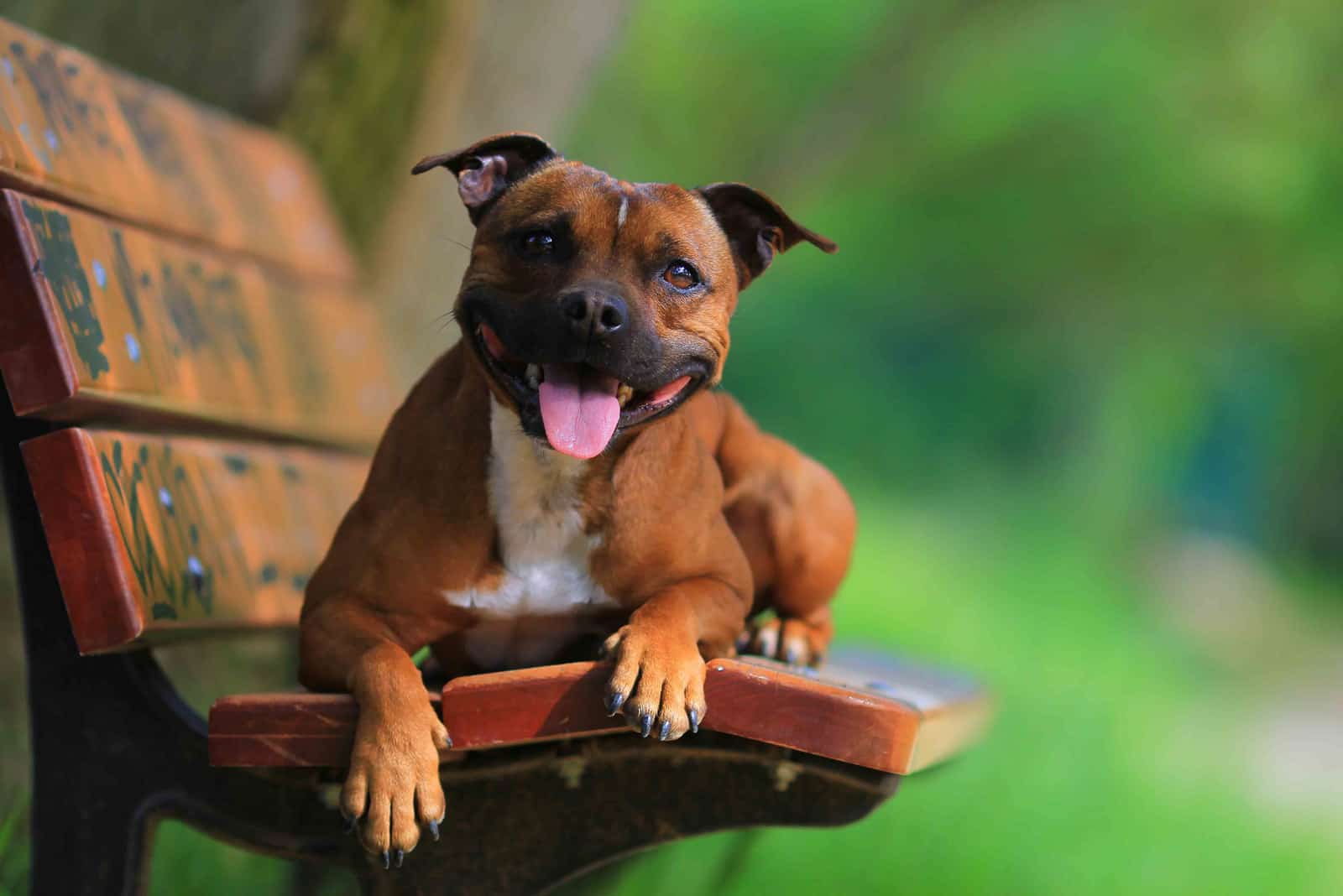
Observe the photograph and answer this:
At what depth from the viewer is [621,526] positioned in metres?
2.43

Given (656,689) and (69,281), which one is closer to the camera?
(656,689)

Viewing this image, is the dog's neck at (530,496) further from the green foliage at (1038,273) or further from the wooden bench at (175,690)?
the green foliage at (1038,273)

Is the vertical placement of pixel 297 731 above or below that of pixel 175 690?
above

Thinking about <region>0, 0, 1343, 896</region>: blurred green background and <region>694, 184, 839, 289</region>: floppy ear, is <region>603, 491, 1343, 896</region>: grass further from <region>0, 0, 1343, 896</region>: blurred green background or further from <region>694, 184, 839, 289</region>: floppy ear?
<region>694, 184, 839, 289</region>: floppy ear

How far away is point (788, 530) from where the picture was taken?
2.96 metres

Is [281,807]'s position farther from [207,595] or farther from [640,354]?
[640,354]

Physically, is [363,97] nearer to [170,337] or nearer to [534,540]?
[170,337]

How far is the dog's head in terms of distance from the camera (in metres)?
2.21

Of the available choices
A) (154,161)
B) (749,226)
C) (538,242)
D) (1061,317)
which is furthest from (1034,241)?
(538,242)

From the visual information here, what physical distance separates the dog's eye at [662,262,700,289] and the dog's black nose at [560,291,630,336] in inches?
9.3

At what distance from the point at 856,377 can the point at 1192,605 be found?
309cm

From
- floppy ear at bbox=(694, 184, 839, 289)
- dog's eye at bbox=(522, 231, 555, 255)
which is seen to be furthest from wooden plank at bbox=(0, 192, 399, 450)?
floppy ear at bbox=(694, 184, 839, 289)

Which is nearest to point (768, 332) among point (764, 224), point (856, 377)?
point (856, 377)

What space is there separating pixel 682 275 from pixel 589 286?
0.25 metres
